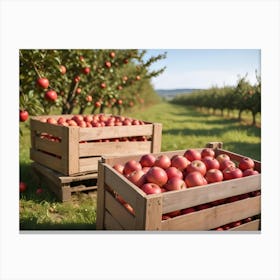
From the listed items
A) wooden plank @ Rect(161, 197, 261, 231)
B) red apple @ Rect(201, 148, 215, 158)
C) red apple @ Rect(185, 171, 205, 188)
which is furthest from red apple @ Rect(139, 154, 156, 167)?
wooden plank @ Rect(161, 197, 261, 231)

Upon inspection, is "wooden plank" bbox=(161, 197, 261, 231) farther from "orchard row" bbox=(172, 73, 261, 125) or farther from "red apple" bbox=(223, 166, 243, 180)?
"orchard row" bbox=(172, 73, 261, 125)

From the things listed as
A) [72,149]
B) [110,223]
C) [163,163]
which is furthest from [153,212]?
[72,149]

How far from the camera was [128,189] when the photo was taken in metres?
1.90

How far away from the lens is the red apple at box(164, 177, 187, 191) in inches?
78.5

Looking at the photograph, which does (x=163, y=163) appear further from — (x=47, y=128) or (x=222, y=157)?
(x=47, y=128)

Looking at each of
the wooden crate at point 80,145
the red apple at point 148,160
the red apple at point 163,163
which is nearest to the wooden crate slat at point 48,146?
the wooden crate at point 80,145

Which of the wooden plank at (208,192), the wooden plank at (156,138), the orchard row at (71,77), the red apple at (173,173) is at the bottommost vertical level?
the wooden plank at (208,192)

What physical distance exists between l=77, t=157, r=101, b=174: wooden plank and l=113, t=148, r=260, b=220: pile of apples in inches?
37.2

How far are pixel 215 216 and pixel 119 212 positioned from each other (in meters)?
0.58

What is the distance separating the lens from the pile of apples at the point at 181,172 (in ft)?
6.59

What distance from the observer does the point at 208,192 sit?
6.48 feet

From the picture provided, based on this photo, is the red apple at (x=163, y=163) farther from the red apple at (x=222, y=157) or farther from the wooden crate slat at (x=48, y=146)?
the wooden crate slat at (x=48, y=146)

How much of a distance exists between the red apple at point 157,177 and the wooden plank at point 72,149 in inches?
51.4
